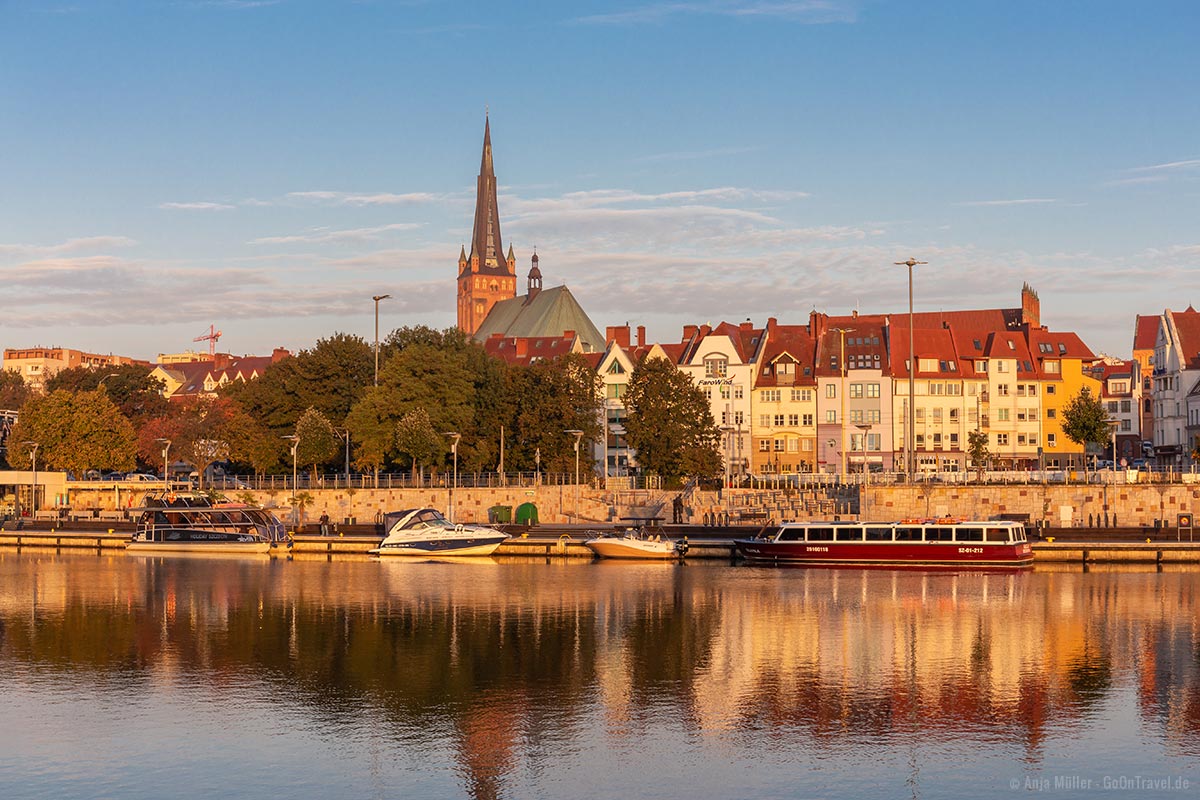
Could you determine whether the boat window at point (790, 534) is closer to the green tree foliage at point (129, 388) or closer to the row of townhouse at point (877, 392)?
the row of townhouse at point (877, 392)

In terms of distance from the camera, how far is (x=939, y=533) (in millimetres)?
73375

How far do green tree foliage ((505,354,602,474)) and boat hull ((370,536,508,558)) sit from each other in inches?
1115

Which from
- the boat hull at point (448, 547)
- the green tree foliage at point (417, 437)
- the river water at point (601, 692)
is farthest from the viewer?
the green tree foliage at point (417, 437)

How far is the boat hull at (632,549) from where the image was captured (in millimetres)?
77875

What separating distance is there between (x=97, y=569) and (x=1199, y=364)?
321 ft

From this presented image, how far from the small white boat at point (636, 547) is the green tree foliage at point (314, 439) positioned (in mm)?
33477

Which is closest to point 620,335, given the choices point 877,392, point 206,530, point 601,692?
point 877,392

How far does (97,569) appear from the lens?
248ft

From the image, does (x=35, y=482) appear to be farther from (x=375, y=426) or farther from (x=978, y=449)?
(x=978, y=449)

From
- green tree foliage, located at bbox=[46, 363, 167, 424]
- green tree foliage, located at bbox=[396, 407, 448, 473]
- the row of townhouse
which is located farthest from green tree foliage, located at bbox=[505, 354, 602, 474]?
green tree foliage, located at bbox=[46, 363, 167, 424]

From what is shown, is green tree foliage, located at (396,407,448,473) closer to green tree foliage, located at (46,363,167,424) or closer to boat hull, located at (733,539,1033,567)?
boat hull, located at (733,539,1033,567)

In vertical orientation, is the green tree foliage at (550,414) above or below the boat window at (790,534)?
above

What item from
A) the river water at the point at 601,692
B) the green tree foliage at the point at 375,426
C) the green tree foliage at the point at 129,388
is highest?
the green tree foliage at the point at 129,388

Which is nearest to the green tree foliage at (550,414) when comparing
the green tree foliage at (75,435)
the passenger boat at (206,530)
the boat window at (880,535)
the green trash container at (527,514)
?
the green trash container at (527,514)
